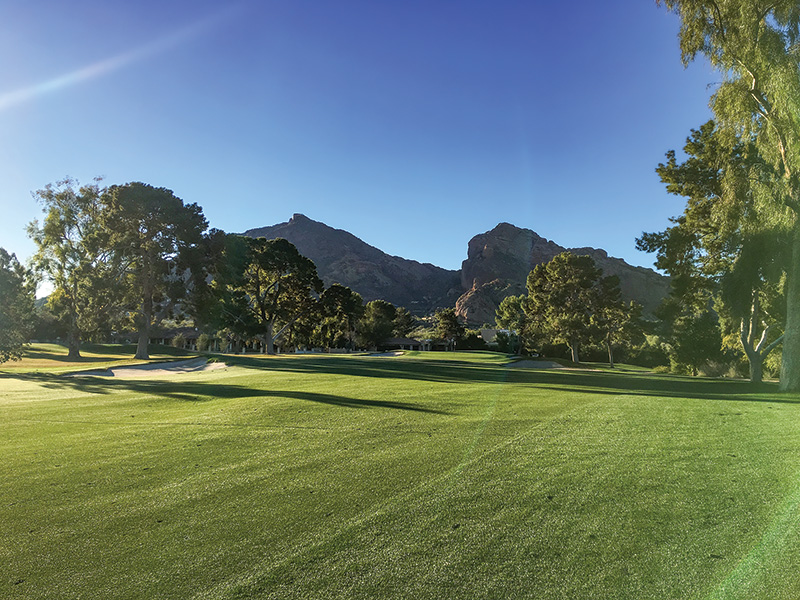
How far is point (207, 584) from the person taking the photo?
2.81m

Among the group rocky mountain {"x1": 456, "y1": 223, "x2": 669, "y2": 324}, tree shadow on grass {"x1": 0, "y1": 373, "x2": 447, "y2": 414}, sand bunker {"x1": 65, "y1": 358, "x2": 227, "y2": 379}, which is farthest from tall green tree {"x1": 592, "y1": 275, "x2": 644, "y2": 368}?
rocky mountain {"x1": 456, "y1": 223, "x2": 669, "y2": 324}

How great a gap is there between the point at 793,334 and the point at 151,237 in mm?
40777

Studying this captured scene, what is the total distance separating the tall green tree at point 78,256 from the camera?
3562 cm

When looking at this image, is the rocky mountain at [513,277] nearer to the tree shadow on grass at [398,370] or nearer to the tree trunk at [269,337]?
the tree trunk at [269,337]

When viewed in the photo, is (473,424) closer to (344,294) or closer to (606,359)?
(344,294)

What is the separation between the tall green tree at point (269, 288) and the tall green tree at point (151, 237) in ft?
22.4

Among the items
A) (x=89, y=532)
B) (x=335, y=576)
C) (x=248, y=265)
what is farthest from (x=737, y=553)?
(x=248, y=265)

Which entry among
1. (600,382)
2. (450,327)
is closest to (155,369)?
(600,382)

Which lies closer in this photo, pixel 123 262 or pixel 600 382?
pixel 600 382

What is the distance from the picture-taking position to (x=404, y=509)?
153 inches

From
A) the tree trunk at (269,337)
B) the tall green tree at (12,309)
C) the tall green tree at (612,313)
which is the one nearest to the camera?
the tall green tree at (12,309)

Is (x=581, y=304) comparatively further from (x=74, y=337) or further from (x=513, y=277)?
(x=513, y=277)

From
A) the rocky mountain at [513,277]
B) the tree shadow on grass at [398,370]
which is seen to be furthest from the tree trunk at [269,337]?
the rocky mountain at [513,277]

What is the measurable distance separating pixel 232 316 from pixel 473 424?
42984 mm
